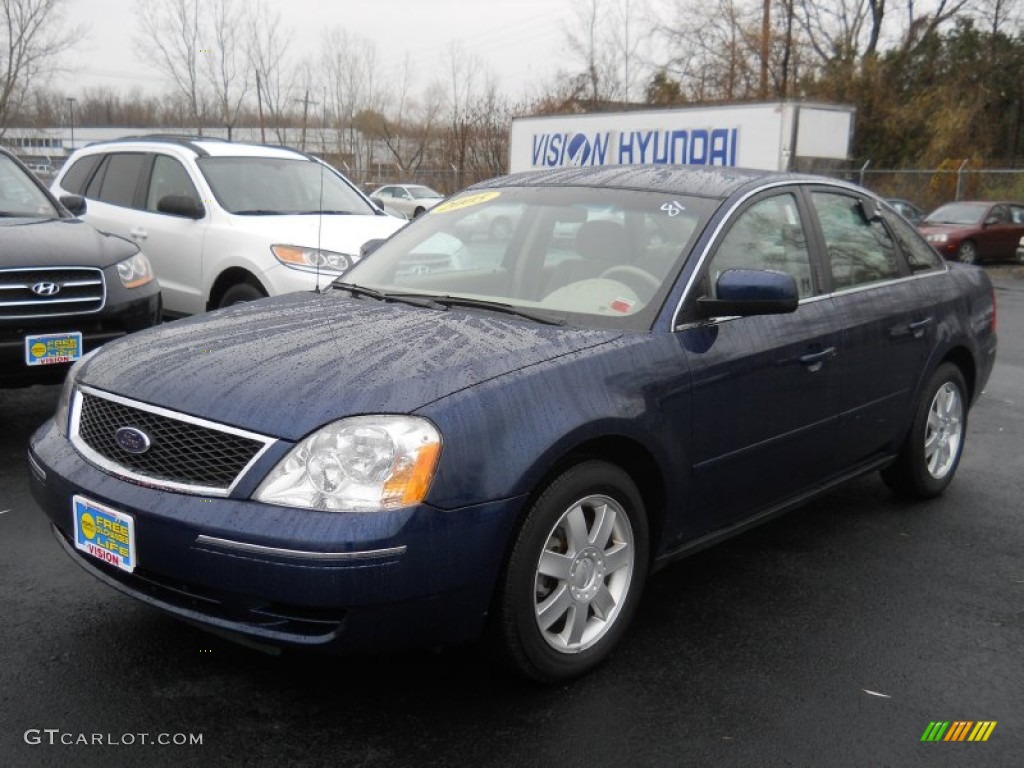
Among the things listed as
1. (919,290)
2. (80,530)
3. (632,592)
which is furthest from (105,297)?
(919,290)

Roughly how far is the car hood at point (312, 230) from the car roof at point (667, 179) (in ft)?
11.0

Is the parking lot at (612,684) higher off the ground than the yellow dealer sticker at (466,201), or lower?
lower

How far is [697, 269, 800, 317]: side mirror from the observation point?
3.46 metres

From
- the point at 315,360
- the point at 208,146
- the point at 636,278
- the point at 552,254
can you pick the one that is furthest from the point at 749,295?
the point at 208,146

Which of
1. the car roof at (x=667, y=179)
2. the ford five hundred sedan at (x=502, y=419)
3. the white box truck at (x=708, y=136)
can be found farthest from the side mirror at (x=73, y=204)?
the white box truck at (x=708, y=136)

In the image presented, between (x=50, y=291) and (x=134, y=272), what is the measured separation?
641 millimetres

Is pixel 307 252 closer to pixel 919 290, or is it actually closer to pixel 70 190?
pixel 70 190

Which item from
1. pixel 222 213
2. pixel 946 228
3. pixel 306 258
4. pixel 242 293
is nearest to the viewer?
pixel 306 258

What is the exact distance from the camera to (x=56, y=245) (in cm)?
576

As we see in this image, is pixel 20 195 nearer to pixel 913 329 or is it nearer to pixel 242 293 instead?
pixel 242 293

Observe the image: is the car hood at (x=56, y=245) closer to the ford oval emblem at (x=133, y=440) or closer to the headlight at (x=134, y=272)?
the headlight at (x=134, y=272)

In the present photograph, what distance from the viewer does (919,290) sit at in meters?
4.82

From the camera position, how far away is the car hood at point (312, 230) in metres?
7.57

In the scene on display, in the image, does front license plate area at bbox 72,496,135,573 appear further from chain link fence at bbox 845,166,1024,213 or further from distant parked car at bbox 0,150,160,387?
chain link fence at bbox 845,166,1024,213
